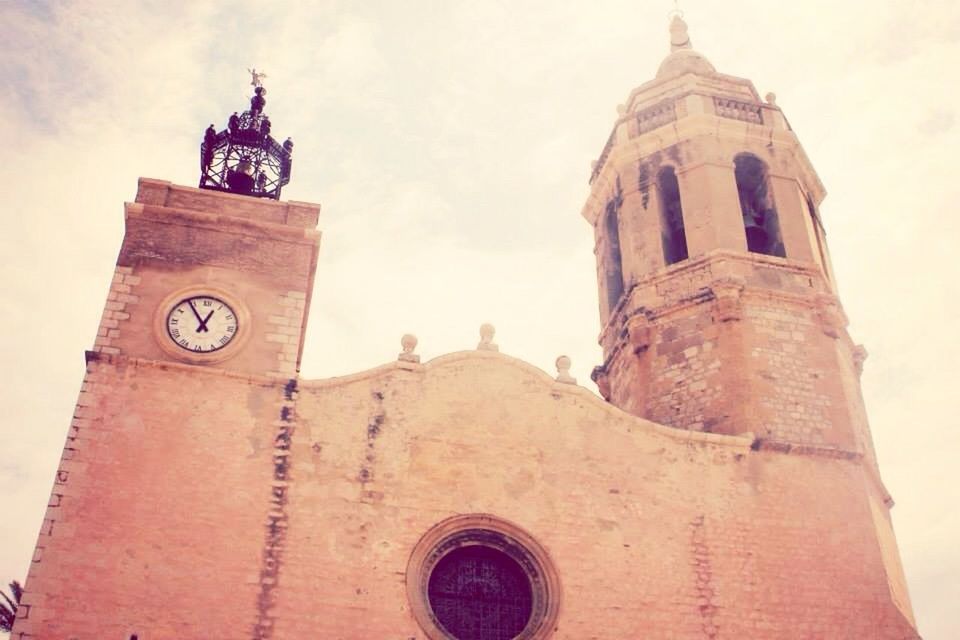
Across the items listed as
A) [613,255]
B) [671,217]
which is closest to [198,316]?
[613,255]

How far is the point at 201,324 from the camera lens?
38.7 feet

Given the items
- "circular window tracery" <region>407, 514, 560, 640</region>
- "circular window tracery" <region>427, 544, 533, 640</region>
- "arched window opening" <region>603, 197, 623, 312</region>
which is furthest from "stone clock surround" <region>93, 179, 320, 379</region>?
"arched window opening" <region>603, 197, 623, 312</region>

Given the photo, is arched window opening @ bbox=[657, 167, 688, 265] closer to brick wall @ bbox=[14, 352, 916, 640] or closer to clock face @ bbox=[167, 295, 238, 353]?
brick wall @ bbox=[14, 352, 916, 640]

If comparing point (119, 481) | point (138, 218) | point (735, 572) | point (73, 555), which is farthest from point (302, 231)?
point (735, 572)

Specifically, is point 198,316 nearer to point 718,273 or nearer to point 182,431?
point 182,431

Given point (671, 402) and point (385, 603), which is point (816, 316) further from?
point (385, 603)

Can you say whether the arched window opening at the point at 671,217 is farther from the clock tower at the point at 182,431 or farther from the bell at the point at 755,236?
the clock tower at the point at 182,431

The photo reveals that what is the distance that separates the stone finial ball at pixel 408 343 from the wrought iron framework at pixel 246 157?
400cm

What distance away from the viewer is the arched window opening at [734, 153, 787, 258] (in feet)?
49.6

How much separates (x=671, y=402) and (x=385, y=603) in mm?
5477

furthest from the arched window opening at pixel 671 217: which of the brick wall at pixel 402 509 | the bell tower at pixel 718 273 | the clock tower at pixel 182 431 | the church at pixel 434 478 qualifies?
the clock tower at pixel 182 431

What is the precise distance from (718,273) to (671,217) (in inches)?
86.3

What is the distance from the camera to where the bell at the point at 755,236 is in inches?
608

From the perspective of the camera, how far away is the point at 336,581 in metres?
10.3
